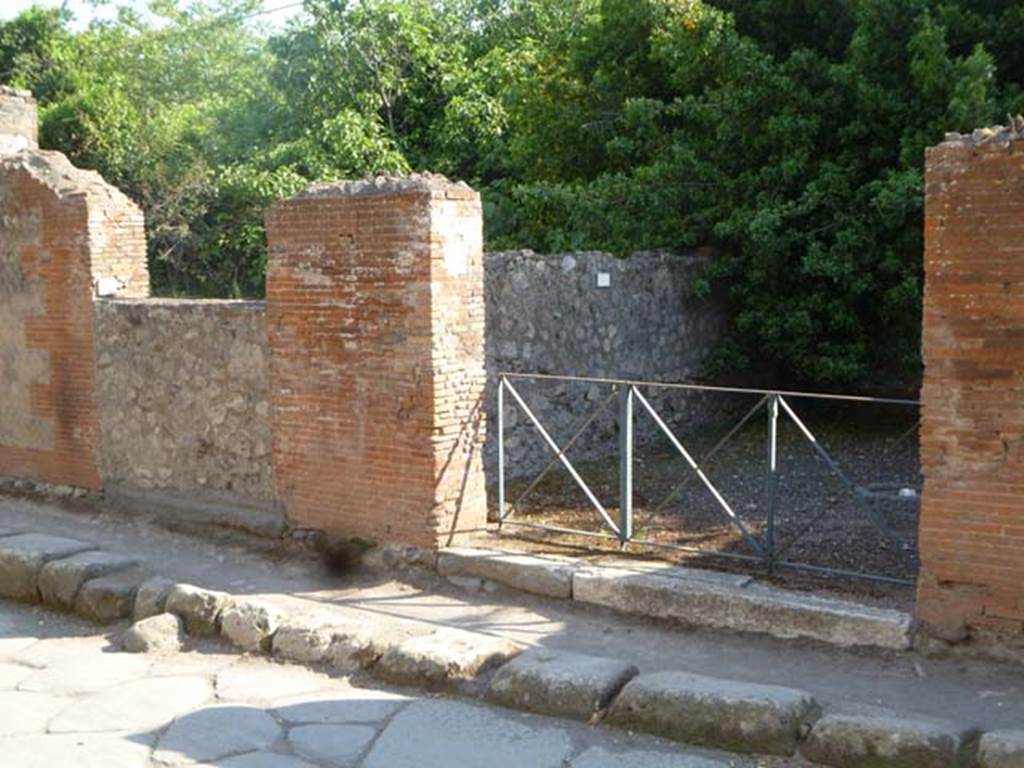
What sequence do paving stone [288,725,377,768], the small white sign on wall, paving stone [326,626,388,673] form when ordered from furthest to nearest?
the small white sign on wall, paving stone [326,626,388,673], paving stone [288,725,377,768]

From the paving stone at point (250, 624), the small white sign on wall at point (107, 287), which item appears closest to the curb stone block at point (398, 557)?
the paving stone at point (250, 624)

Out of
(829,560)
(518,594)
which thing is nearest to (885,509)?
(829,560)

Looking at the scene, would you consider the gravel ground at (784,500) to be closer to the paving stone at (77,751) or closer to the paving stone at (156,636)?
the paving stone at (156,636)

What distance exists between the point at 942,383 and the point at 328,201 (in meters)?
3.86

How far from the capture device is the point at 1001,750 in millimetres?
4441

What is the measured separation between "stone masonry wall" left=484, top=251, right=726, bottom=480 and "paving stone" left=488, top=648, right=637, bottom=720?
4038mm

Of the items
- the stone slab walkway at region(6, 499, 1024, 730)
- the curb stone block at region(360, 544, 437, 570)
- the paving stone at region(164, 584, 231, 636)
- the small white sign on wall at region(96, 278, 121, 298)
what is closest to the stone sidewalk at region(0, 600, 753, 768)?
the paving stone at region(164, 584, 231, 636)

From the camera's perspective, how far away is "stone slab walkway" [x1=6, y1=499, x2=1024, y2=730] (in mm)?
5250

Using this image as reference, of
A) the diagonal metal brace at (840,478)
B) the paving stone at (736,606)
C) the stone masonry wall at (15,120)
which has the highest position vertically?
the stone masonry wall at (15,120)

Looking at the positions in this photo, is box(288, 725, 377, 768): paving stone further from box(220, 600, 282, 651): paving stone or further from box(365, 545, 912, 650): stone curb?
box(365, 545, 912, 650): stone curb

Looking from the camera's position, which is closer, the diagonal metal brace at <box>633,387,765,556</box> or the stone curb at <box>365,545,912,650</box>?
the stone curb at <box>365,545,912,650</box>

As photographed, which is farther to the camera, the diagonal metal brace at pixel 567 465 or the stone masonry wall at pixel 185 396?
the stone masonry wall at pixel 185 396

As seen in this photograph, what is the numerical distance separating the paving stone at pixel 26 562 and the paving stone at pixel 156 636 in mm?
1300

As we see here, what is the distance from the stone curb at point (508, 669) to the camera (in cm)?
485
